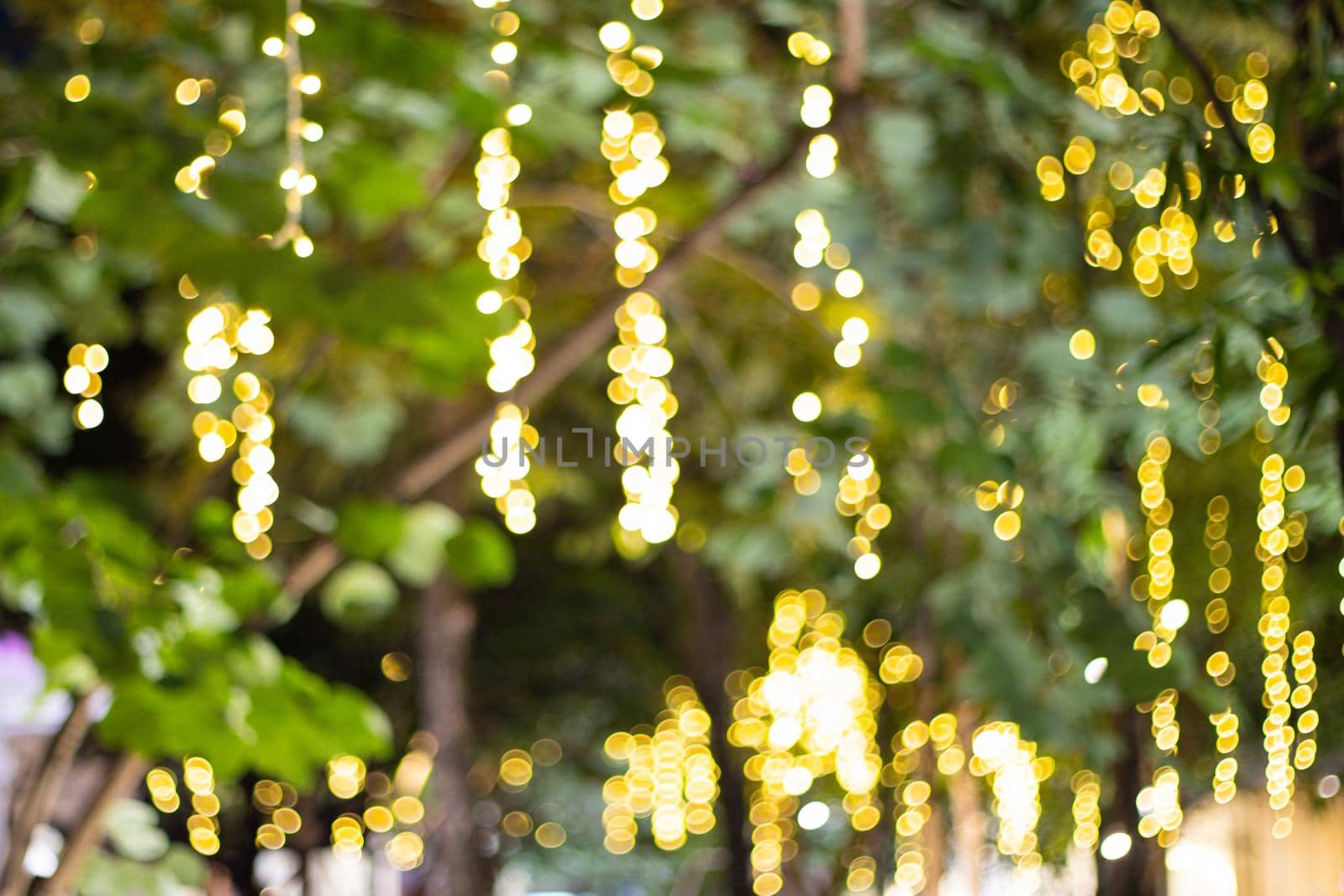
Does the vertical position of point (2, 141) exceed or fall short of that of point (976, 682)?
it exceeds it

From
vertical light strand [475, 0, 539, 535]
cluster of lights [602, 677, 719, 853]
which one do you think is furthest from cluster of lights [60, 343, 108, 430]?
cluster of lights [602, 677, 719, 853]

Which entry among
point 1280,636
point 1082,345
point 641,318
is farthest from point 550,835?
point 1280,636

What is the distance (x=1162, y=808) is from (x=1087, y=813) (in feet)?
2.58

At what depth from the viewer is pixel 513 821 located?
9445 mm

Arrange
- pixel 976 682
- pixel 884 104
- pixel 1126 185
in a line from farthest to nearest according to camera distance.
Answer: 1. pixel 884 104
2. pixel 1126 185
3. pixel 976 682

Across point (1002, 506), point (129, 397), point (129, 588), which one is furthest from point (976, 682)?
point (129, 397)

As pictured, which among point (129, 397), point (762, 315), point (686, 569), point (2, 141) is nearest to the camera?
point (2, 141)

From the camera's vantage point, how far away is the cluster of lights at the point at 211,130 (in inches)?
43.3

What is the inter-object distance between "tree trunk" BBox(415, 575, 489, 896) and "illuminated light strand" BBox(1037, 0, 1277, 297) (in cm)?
214

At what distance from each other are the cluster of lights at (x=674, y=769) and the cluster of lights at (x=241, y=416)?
19.9 feet

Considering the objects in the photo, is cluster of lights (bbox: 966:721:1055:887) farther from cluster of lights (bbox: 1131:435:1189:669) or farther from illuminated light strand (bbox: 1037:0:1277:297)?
illuminated light strand (bbox: 1037:0:1277:297)

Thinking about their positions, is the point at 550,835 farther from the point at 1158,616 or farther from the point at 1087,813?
the point at 1158,616

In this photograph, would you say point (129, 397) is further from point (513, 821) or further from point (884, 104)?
point (513, 821)

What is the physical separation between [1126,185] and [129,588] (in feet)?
4.05
